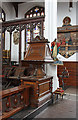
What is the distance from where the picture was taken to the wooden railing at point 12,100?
272cm

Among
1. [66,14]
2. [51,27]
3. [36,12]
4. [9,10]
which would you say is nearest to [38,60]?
[51,27]

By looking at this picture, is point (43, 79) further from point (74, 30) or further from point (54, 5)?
point (74, 30)

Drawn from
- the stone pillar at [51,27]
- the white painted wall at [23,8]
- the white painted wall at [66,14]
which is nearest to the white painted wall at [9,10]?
the white painted wall at [23,8]

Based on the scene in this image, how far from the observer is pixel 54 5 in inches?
208

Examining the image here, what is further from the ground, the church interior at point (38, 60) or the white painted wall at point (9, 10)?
the white painted wall at point (9, 10)

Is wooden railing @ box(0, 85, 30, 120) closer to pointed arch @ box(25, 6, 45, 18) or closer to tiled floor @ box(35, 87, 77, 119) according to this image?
tiled floor @ box(35, 87, 77, 119)

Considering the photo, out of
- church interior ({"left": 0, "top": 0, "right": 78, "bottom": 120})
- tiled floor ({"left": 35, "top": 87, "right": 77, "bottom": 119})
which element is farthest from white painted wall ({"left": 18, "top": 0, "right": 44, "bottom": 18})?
tiled floor ({"left": 35, "top": 87, "right": 77, "bottom": 119})

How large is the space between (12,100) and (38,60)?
1.25 m

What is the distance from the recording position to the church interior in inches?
123

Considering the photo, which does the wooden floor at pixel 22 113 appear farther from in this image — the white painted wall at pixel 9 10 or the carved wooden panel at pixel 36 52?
the white painted wall at pixel 9 10

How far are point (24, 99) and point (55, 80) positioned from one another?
6.45ft

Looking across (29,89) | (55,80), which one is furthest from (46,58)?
(55,80)

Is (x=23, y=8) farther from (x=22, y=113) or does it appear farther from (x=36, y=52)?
(x=22, y=113)

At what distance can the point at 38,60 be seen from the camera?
149 inches
